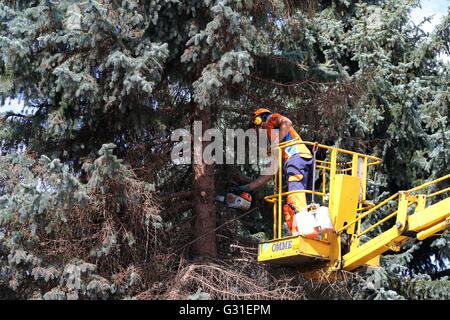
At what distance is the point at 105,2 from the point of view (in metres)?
10.4

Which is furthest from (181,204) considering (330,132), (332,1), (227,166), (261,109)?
(332,1)

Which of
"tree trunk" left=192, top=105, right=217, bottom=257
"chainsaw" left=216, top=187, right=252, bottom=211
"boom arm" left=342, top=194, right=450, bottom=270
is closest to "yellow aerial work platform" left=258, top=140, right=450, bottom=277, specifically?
"boom arm" left=342, top=194, right=450, bottom=270

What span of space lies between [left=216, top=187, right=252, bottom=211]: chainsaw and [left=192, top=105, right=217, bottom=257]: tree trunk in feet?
0.78

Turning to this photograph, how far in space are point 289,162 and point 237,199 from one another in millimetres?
1157

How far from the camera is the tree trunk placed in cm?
1140

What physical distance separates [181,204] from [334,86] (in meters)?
3.30

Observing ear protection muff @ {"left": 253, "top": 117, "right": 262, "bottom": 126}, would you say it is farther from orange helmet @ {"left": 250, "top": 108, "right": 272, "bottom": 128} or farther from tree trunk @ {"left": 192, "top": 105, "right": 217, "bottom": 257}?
tree trunk @ {"left": 192, "top": 105, "right": 217, "bottom": 257}

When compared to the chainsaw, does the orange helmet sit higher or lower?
higher

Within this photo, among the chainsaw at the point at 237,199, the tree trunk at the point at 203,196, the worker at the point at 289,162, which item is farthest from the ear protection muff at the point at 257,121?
the chainsaw at the point at 237,199

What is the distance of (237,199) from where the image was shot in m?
11.5

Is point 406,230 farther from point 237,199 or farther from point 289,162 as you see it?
point 237,199

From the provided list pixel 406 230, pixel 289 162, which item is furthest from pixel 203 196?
pixel 406 230

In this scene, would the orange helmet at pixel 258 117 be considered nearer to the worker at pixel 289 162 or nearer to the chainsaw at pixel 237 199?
the worker at pixel 289 162

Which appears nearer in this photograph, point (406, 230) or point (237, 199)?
point (406, 230)
